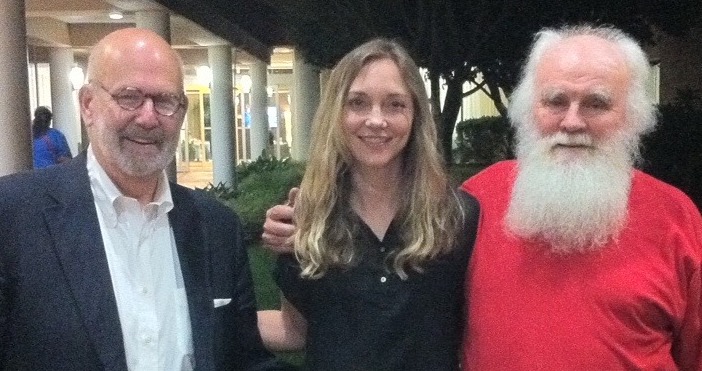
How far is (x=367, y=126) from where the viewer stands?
2535 millimetres

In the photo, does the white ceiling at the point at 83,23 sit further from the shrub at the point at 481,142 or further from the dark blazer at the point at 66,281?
the dark blazer at the point at 66,281

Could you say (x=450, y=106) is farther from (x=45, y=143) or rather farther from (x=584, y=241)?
(x=584, y=241)

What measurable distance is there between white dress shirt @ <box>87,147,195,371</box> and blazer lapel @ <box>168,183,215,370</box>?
0.02 m

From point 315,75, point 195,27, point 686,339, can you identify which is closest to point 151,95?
Result: point 686,339

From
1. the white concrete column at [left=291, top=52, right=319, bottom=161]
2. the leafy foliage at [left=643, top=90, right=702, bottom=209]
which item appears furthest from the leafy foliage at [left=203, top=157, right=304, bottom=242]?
the white concrete column at [left=291, top=52, right=319, bottom=161]

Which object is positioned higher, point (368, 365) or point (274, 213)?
point (274, 213)

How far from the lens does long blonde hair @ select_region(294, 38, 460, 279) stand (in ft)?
8.32

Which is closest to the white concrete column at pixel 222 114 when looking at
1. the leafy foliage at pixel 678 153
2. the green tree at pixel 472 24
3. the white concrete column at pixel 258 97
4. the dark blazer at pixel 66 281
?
the white concrete column at pixel 258 97

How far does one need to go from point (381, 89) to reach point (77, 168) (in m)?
0.94

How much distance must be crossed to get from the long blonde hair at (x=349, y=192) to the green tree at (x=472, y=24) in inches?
230

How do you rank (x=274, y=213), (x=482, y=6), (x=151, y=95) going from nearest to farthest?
1. (x=151, y=95)
2. (x=274, y=213)
3. (x=482, y=6)

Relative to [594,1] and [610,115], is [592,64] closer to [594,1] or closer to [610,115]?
[610,115]

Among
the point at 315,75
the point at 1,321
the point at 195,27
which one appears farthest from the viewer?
the point at 315,75

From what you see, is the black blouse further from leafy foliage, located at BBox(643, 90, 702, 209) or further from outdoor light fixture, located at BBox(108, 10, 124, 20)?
outdoor light fixture, located at BBox(108, 10, 124, 20)
